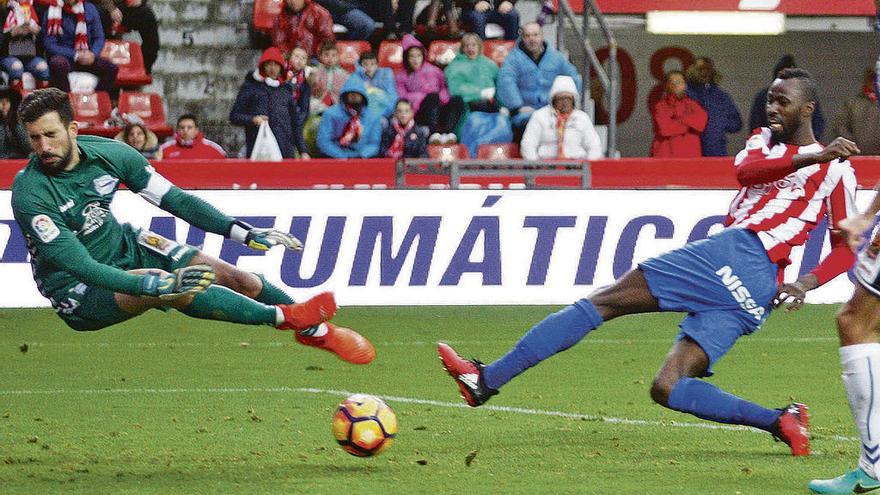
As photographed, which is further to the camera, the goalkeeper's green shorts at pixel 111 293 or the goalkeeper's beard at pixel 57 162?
the goalkeeper's green shorts at pixel 111 293

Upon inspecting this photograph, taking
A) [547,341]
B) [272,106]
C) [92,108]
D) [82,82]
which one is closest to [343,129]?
[272,106]

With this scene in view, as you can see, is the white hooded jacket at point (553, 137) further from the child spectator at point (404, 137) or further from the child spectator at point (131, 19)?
the child spectator at point (131, 19)

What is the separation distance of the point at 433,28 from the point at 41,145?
11.2 metres

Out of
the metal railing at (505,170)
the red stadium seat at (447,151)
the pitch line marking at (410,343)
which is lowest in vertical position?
the pitch line marking at (410,343)

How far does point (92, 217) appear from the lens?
7.40 metres

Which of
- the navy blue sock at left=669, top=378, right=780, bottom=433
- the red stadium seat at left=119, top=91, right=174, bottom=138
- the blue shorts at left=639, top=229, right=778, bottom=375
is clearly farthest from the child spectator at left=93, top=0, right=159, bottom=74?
the navy blue sock at left=669, top=378, right=780, bottom=433

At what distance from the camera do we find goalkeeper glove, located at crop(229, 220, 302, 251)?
277 inches

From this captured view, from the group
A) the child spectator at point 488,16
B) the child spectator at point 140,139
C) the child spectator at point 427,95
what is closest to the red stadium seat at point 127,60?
the child spectator at point 140,139

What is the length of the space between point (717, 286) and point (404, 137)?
968cm

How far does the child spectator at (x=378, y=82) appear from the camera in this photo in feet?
53.8

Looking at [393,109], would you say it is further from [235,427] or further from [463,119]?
[235,427]

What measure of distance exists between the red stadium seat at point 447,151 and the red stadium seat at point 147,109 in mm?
2949

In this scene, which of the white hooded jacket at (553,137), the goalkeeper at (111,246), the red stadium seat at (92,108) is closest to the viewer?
the goalkeeper at (111,246)

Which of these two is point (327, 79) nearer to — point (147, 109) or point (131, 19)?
point (147, 109)
